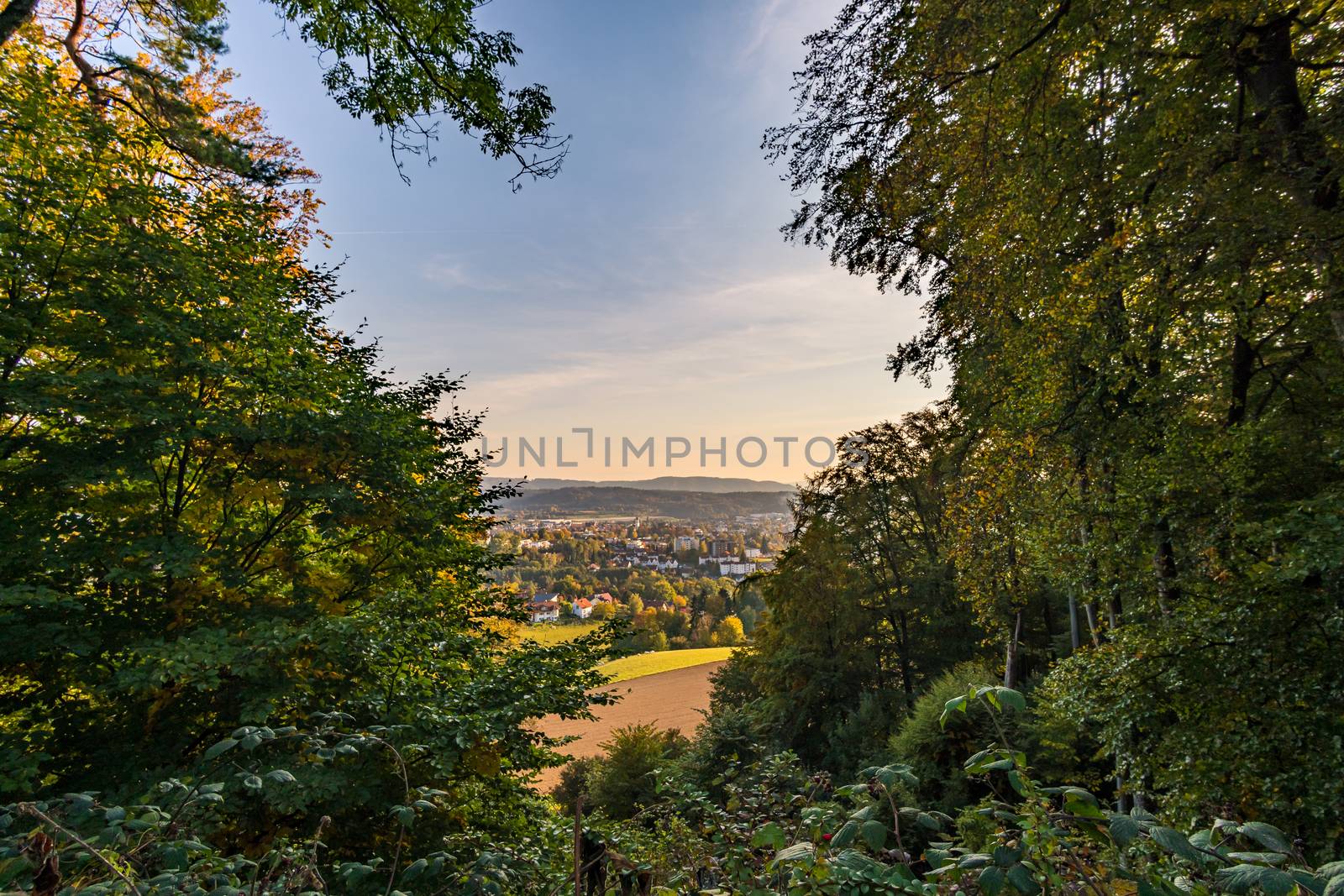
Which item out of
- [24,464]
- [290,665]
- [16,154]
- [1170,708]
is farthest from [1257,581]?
[16,154]

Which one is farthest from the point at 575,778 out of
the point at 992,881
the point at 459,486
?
the point at 992,881

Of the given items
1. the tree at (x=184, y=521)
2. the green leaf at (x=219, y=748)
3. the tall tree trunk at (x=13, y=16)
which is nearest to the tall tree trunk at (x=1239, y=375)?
the tree at (x=184, y=521)

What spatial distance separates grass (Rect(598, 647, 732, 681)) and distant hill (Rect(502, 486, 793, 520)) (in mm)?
43305

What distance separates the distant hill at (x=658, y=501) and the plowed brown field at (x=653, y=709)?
4979cm

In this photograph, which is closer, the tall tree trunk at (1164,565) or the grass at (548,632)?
the tall tree trunk at (1164,565)

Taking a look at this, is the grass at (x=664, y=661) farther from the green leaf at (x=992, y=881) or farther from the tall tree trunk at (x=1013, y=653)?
the green leaf at (x=992, y=881)

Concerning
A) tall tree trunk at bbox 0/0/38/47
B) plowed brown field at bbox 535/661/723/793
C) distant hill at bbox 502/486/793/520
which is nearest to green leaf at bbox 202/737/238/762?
tall tree trunk at bbox 0/0/38/47

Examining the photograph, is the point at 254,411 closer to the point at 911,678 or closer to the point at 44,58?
the point at 44,58

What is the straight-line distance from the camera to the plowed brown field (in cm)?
2891

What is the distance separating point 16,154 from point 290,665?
5.20 metres

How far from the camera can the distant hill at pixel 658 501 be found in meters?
95.2

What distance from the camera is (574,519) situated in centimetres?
8256

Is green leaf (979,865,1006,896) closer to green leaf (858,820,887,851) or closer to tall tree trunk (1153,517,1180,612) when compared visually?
green leaf (858,820,887,851)

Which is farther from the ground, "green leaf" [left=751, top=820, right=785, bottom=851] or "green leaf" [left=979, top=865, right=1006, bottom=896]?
"green leaf" [left=979, top=865, right=1006, bottom=896]
